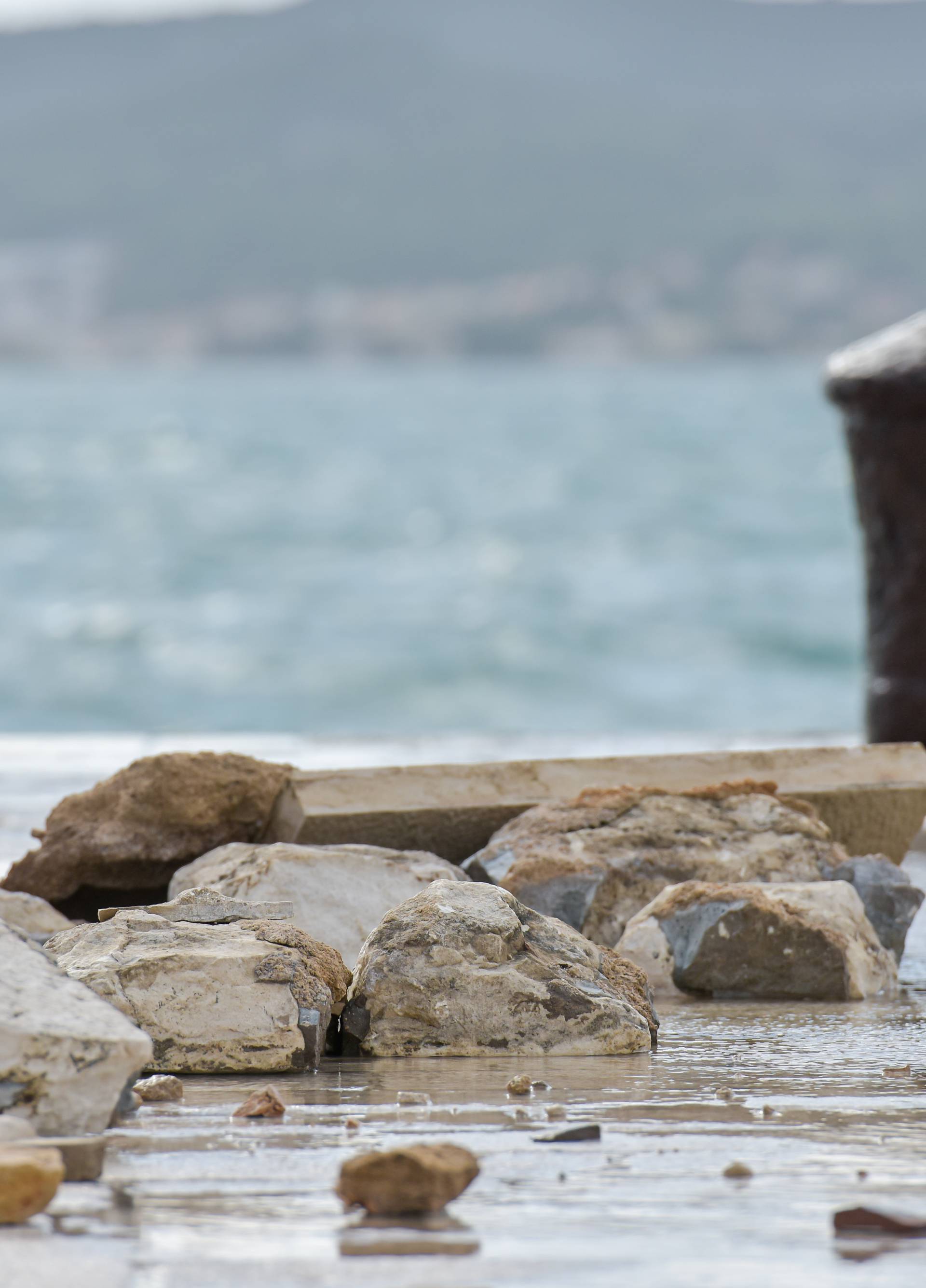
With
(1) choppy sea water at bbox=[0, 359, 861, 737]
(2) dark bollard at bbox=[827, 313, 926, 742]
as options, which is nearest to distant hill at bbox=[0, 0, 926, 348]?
(1) choppy sea water at bbox=[0, 359, 861, 737]

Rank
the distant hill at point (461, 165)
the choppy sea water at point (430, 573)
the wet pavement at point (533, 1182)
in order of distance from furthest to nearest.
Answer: the distant hill at point (461, 165)
the choppy sea water at point (430, 573)
the wet pavement at point (533, 1182)

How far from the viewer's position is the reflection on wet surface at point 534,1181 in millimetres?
1399

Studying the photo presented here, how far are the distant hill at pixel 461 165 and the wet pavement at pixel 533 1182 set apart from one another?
5548 centimetres

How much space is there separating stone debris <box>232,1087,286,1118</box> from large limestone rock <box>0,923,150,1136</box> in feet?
0.42

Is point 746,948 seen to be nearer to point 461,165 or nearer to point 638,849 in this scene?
point 638,849

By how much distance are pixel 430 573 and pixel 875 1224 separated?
22.8m

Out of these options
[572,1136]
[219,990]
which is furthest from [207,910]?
[572,1136]

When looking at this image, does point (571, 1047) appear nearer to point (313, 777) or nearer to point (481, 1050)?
point (481, 1050)

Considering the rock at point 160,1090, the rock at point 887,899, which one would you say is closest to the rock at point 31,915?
the rock at point 160,1090

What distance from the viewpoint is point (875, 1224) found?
1496mm

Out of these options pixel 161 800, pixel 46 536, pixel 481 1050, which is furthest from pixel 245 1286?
pixel 46 536

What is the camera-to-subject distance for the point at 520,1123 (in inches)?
74.5

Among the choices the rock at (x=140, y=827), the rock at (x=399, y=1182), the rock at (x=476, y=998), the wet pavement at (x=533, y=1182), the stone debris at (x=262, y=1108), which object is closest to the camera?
the wet pavement at (x=533, y=1182)

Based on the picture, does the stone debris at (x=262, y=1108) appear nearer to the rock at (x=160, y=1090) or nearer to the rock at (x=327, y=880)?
the rock at (x=160, y=1090)
